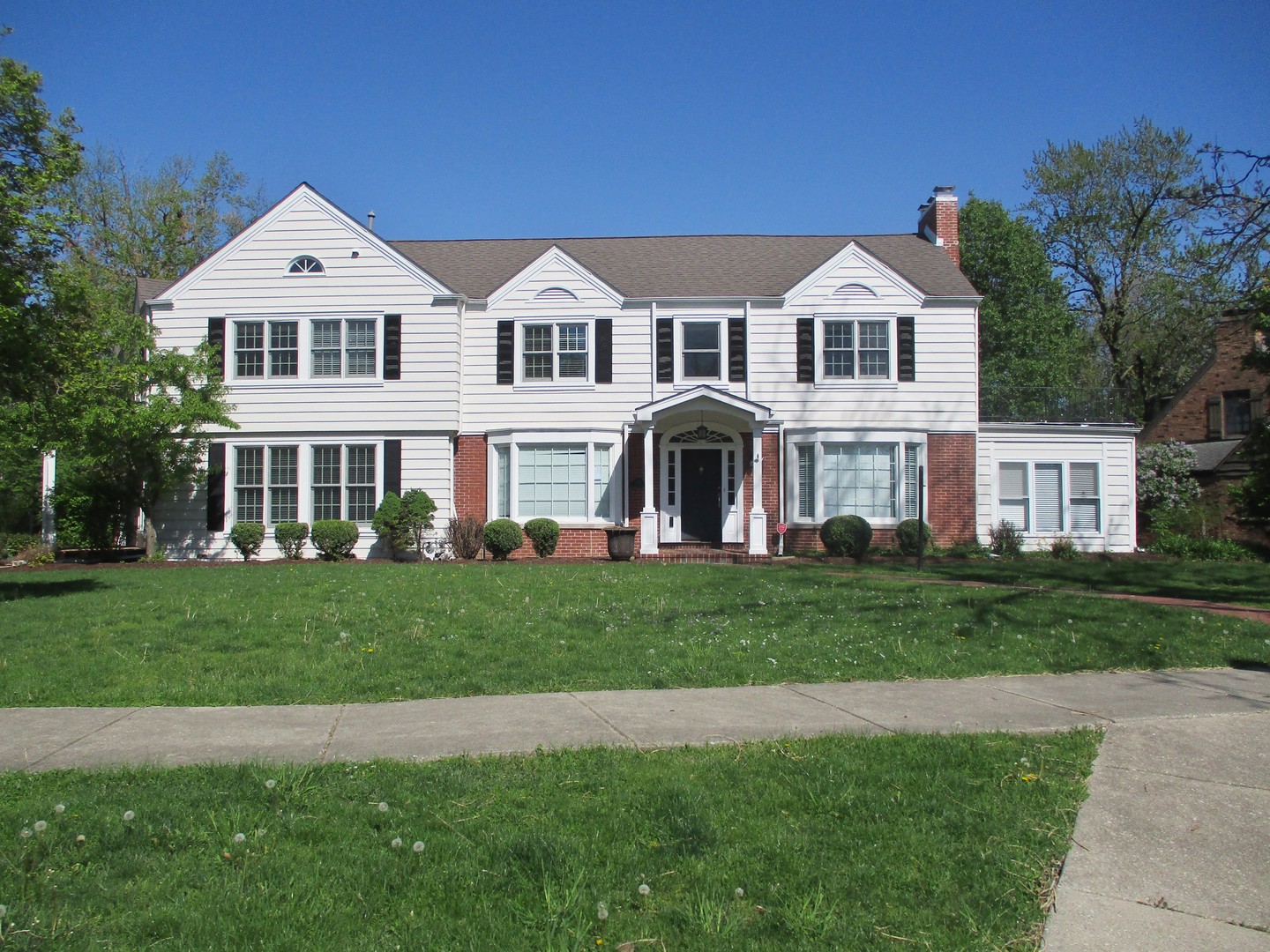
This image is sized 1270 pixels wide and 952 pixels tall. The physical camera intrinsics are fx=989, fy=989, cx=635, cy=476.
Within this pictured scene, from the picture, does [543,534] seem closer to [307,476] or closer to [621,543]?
[621,543]

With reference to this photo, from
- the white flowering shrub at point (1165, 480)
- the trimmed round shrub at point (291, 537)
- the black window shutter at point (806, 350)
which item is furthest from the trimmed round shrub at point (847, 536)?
the trimmed round shrub at point (291, 537)

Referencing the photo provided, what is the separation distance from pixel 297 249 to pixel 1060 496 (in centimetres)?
1837

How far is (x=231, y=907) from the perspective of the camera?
3668mm

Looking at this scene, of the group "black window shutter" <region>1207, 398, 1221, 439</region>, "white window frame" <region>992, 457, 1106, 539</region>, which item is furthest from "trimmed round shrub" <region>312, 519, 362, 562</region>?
"black window shutter" <region>1207, 398, 1221, 439</region>

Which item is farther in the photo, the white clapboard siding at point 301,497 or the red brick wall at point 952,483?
the red brick wall at point 952,483

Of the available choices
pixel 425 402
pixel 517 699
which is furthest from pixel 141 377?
pixel 517 699

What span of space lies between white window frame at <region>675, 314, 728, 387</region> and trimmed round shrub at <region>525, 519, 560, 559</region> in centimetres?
446

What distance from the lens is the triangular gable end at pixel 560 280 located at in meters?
22.2

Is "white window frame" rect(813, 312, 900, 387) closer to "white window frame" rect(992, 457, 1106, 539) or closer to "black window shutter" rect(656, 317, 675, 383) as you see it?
"black window shutter" rect(656, 317, 675, 383)

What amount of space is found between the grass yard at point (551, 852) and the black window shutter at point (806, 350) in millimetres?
17153

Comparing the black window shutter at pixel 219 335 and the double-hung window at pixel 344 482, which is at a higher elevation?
the black window shutter at pixel 219 335

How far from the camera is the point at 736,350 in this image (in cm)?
2225

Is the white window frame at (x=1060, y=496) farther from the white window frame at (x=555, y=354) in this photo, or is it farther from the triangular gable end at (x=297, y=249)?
the triangular gable end at (x=297, y=249)

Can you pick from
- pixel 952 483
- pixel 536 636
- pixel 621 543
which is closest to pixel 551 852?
pixel 536 636
